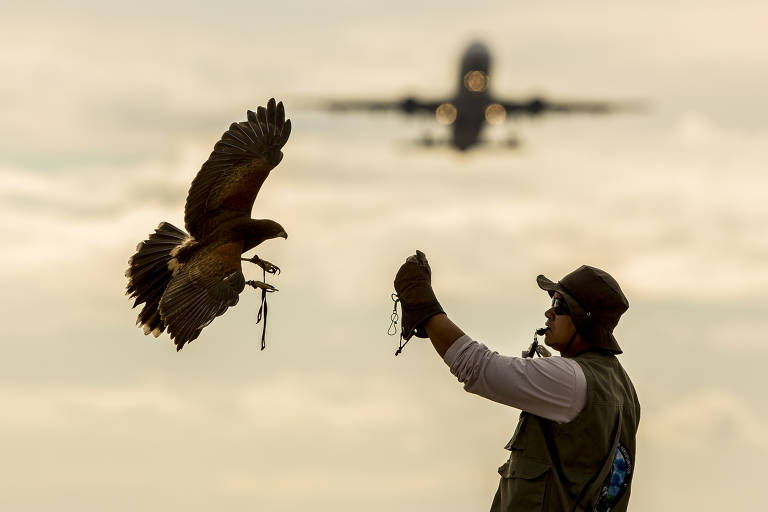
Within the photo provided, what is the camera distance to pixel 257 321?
607 centimetres

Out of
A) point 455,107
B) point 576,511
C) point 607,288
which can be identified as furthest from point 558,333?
point 455,107

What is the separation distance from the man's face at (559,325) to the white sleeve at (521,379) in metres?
0.32

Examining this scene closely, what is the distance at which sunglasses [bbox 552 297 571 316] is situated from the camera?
6.41 meters

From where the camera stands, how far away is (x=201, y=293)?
6.76 meters

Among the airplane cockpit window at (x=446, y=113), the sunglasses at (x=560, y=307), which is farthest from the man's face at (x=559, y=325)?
the airplane cockpit window at (x=446, y=113)

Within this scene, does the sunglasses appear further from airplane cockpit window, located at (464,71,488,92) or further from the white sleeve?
airplane cockpit window, located at (464,71,488,92)

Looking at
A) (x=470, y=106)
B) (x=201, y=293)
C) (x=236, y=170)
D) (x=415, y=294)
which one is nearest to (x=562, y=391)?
(x=415, y=294)

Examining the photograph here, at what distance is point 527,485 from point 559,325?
799 millimetres

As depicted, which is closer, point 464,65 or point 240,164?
point 240,164

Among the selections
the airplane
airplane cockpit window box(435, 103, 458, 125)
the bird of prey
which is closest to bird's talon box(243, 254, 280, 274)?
the bird of prey

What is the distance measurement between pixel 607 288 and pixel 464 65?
58389 mm

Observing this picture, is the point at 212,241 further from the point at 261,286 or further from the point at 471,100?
the point at 471,100

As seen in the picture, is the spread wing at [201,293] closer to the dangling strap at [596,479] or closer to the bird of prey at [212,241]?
the bird of prey at [212,241]

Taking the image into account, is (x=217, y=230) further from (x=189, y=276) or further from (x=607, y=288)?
(x=607, y=288)
